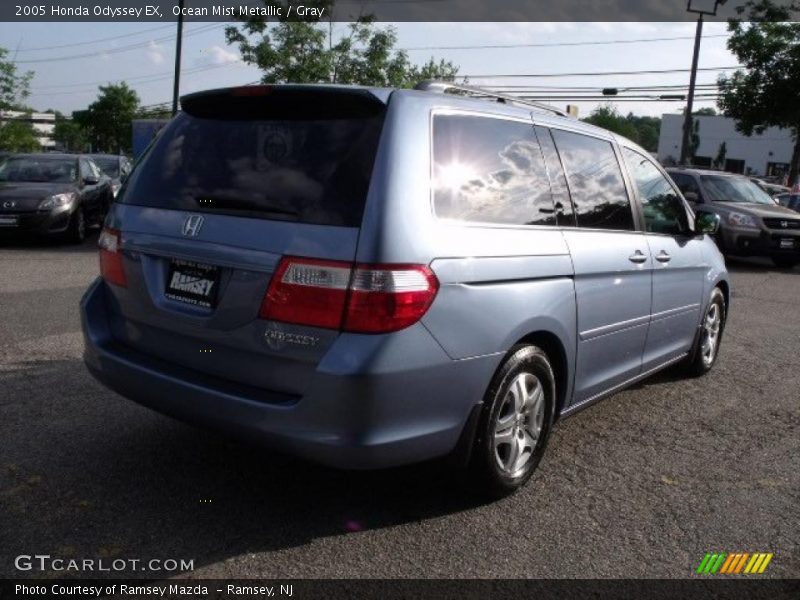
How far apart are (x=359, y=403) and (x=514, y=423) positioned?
1009 millimetres

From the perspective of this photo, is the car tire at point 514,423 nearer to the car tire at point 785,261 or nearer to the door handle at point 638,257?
the door handle at point 638,257

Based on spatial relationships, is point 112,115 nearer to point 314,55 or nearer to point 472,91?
point 314,55

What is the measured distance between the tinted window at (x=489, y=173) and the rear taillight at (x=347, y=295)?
0.40 m

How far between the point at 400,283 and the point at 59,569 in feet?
5.35

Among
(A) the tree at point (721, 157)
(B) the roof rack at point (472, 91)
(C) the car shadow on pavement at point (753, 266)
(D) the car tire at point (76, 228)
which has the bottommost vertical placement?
(D) the car tire at point (76, 228)

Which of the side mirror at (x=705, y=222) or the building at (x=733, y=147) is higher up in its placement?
the building at (x=733, y=147)

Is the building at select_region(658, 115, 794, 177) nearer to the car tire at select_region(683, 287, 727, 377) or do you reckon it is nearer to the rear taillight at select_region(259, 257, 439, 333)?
the car tire at select_region(683, 287, 727, 377)

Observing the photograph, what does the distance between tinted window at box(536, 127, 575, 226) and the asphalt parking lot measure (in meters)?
1.33

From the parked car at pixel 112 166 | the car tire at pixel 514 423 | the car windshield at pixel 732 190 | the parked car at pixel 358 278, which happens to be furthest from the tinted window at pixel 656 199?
the parked car at pixel 112 166

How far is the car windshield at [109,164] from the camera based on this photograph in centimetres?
1677

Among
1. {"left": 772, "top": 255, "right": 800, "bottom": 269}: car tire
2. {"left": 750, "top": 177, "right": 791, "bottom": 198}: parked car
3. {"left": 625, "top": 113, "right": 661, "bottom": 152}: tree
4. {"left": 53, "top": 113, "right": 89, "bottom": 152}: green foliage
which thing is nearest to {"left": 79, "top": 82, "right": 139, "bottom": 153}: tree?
{"left": 53, "top": 113, "right": 89, "bottom": 152}: green foliage

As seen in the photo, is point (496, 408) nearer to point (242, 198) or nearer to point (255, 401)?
point (255, 401)

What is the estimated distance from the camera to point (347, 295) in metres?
2.77

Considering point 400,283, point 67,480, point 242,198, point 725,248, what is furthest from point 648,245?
point 725,248
